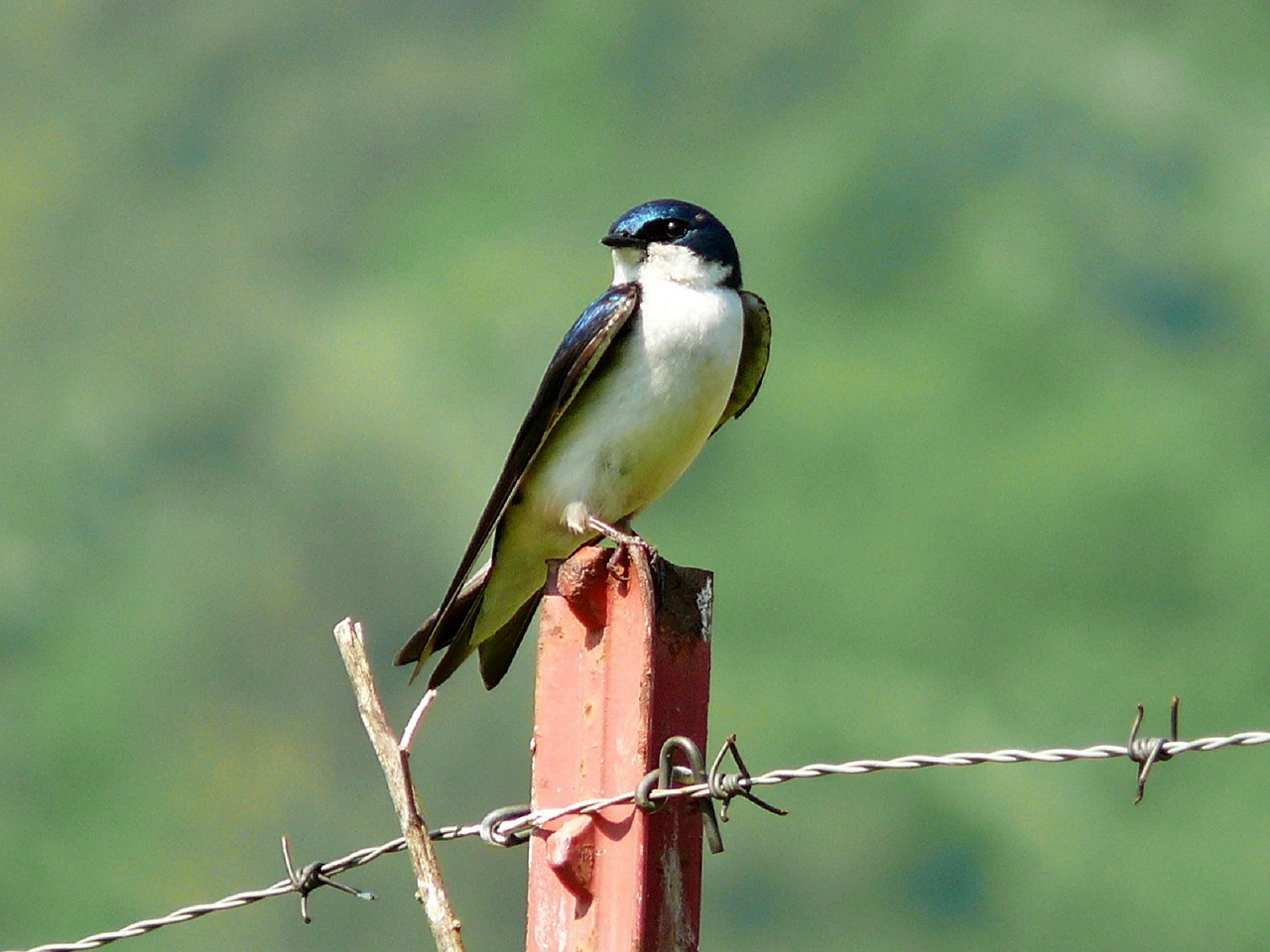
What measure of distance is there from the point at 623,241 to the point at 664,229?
0.10 metres

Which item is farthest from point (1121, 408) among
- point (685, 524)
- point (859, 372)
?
point (685, 524)

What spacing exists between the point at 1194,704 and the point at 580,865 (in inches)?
1133

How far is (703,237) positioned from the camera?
5.36 metres

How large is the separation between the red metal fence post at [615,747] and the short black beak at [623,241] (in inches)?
70.9

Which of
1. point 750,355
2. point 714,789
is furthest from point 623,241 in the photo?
point 714,789

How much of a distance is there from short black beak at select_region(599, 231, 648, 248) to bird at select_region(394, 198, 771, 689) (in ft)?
0.48

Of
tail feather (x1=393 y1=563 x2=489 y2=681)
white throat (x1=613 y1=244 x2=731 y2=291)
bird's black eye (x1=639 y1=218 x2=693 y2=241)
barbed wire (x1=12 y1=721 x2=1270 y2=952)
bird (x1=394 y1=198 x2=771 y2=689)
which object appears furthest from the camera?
bird's black eye (x1=639 y1=218 x2=693 y2=241)

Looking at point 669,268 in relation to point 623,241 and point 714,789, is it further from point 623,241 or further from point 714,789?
point 714,789

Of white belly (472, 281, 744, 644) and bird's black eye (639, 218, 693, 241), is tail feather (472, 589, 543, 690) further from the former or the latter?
bird's black eye (639, 218, 693, 241)

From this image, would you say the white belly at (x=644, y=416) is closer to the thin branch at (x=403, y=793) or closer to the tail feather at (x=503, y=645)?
the tail feather at (x=503, y=645)

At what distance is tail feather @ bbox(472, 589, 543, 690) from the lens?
4.79m

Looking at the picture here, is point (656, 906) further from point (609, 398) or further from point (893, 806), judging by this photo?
point (893, 806)

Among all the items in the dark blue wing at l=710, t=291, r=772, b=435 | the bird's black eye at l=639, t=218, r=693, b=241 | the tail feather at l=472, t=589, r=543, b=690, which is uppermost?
the bird's black eye at l=639, t=218, r=693, b=241

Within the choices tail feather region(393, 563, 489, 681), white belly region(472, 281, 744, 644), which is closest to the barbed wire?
tail feather region(393, 563, 489, 681)
